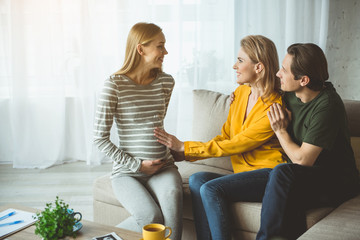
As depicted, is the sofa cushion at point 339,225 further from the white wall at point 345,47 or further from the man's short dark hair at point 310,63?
the white wall at point 345,47

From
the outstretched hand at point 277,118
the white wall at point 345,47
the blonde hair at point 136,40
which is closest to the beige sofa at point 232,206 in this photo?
the outstretched hand at point 277,118

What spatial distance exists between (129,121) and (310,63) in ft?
2.93

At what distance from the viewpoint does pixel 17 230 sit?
1.35 metres

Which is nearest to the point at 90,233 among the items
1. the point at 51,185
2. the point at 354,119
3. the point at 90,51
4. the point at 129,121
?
the point at 129,121

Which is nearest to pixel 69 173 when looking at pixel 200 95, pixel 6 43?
pixel 6 43

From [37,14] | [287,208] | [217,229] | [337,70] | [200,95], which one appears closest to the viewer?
[287,208]

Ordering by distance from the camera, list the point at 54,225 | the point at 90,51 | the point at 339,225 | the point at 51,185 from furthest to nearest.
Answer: the point at 90,51, the point at 51,185, the point at 339,225, the point at 54,225

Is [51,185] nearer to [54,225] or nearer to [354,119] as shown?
[54,225]

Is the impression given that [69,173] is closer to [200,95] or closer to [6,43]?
[6,43]

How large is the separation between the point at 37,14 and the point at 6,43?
457 millimetres

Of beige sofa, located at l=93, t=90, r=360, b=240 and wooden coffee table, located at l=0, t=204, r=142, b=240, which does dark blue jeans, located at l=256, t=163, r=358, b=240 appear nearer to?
beige sofa, located at l=93, t=90, r=360, b=240

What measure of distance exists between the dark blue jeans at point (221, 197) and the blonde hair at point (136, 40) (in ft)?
2.25

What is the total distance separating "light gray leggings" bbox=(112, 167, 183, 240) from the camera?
5.09 ft

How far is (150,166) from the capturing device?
1.74m
